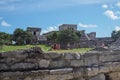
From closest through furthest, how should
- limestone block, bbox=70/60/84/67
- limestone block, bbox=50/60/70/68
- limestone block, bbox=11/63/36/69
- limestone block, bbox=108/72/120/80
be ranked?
1. limestone block, bbox=11/63/36/69
2. limestone block, bbox=50/60/70/68
3. limestone block, bbox=70/60/84/67
4. limestone block, bbox=108/72/120/80

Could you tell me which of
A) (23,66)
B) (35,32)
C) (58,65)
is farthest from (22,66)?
(35,32)

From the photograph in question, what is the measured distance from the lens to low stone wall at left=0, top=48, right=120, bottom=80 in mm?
6797

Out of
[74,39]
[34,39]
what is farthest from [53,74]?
[34,39]

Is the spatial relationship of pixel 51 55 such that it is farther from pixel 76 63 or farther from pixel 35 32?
pixel 35 32

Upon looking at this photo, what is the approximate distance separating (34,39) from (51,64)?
9093 cm

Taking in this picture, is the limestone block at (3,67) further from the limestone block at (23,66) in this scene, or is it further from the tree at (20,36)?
the tree at (20,36)

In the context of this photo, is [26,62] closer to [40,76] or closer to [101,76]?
[40,76]

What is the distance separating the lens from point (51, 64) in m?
7.22

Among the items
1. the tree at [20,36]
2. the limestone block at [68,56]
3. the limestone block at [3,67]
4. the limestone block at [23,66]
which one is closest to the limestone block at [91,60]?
the limestone block at [68,56]

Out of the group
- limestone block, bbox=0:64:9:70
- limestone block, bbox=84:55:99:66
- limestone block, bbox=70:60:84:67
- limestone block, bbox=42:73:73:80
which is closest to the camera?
limestone block, bbox=0:64:9:70

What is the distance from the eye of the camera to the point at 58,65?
7309 mm

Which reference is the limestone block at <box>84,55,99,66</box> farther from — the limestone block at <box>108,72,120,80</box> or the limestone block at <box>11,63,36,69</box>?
the limestone block at <box>11,63,36,69</box>

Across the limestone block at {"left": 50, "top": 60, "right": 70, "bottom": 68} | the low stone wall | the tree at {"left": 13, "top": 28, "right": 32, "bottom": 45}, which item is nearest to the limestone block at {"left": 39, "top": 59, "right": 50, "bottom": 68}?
the low stone wall

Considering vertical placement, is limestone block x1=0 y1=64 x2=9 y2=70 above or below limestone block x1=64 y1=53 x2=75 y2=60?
below
